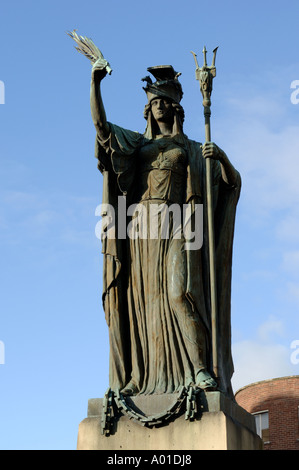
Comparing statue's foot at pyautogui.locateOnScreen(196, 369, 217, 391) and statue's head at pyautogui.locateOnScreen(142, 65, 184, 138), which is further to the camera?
statue's head at pyautogui.locateOnScreen(142, 65, 184, 138)

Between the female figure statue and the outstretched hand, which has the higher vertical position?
the outstretched hand

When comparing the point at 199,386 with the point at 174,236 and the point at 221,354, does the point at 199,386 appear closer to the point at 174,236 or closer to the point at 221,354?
the point at 221,354

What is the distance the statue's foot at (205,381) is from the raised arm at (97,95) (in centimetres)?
365

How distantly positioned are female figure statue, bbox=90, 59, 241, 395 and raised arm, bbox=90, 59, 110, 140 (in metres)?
0.01

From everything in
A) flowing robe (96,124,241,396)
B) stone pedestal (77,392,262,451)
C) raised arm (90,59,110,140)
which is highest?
raised arm (90,59,110,140)

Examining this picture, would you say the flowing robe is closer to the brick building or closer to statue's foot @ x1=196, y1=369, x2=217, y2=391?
statue's foot @ x1=196, y1=369, x2=217, y2=391

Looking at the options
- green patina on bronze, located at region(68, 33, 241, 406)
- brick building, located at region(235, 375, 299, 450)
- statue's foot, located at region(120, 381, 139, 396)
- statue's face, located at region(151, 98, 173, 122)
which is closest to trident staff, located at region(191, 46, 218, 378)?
green patina on bronze, located at region(68, 33, 241, 406)

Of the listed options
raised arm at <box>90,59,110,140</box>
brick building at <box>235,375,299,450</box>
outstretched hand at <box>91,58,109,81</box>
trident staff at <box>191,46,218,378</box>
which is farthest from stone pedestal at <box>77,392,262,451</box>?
brick building at <box>235,375,299,450</box>

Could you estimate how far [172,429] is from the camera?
35.1 ft

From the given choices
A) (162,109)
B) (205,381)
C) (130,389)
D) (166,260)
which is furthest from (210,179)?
(130,389)

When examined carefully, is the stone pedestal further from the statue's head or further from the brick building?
the brick building

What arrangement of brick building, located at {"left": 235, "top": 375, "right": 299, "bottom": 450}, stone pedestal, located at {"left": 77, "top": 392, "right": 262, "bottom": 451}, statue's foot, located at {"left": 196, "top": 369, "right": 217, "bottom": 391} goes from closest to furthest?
1. stone pedestal, located at {"left": 77, "top": 392, "right": 262, "bottom": 451}
2. statue's foot, located at {"left": 196, "top": 369, "right": 217, "bottom": 391}
3. brick building, located at {"left": 235, "top": 375, "right": 299, "bottom": 450}

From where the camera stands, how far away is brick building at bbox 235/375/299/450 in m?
39.6

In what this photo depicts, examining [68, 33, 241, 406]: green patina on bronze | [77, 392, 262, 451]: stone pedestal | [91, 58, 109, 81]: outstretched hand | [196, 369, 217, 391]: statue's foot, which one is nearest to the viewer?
[77, 392, 262, 451]: stone pedestal
